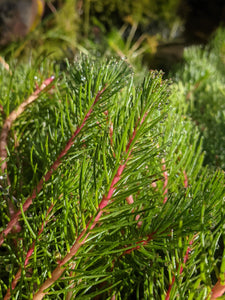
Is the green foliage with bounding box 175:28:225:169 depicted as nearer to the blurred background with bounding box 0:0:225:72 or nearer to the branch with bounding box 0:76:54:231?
the branch with bounding box 0:76:54:231

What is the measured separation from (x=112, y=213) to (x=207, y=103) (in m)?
0.22

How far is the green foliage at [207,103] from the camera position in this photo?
22cm

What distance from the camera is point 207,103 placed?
0.30 m

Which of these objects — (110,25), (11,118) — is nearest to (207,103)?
(11,118)

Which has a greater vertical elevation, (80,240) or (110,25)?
(110,25)

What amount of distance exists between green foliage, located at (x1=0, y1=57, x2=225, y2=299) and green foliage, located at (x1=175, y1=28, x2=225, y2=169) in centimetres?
7

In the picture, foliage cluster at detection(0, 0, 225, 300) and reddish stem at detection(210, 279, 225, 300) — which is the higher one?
foliage cluster at detection(0, 0, 225, 300)

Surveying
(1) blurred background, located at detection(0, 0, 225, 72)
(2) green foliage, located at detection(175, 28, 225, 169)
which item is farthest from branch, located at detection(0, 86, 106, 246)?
(1) blurred background, located at detection(0, 0, 225, 72)

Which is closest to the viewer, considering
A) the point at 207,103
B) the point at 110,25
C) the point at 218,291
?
the point at 218,291

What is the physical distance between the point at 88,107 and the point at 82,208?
1.9 inches

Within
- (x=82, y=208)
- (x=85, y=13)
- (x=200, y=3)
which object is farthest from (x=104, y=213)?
(x=200, y=3)

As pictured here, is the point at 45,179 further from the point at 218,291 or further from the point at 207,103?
the point at 207,103

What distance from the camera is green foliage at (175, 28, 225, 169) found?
0.74 feet

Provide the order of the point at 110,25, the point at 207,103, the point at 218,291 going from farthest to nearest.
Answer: the point at 110,25 → the point at 207,103 → the point at 218,291
